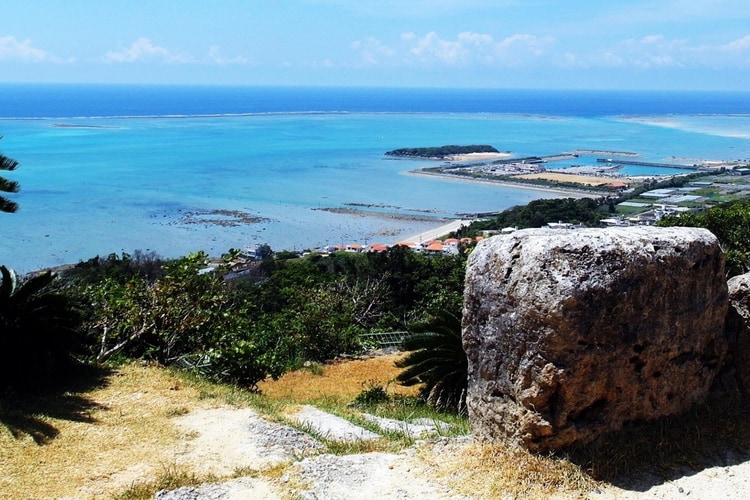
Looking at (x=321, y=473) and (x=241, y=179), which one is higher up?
(x=321, y=473)

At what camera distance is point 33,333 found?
9844 millimetres

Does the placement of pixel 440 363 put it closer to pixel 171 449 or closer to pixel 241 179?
pixel 171 449

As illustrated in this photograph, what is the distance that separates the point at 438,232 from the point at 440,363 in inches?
1846

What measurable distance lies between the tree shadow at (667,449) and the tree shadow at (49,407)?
18.7ft

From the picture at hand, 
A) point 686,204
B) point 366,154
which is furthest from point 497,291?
point 366,154

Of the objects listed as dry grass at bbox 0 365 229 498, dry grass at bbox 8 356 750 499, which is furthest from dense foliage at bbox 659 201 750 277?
dry grass at bbox 0 365 229 498

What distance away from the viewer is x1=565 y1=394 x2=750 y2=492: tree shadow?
19.6ft

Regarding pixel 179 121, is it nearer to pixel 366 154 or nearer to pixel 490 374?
pixel 366 154

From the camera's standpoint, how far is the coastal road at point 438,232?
184 feet

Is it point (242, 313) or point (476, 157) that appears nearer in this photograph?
point (242, 313)

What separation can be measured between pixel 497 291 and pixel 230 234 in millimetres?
51929

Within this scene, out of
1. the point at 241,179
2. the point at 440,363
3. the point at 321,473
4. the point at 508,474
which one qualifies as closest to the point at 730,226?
the point at 440,363

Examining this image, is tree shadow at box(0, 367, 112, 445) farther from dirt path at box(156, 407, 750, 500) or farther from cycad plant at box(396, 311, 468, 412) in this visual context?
cycad plant at box(396, 311, 468, 412)

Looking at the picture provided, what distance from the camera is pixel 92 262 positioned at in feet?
124
